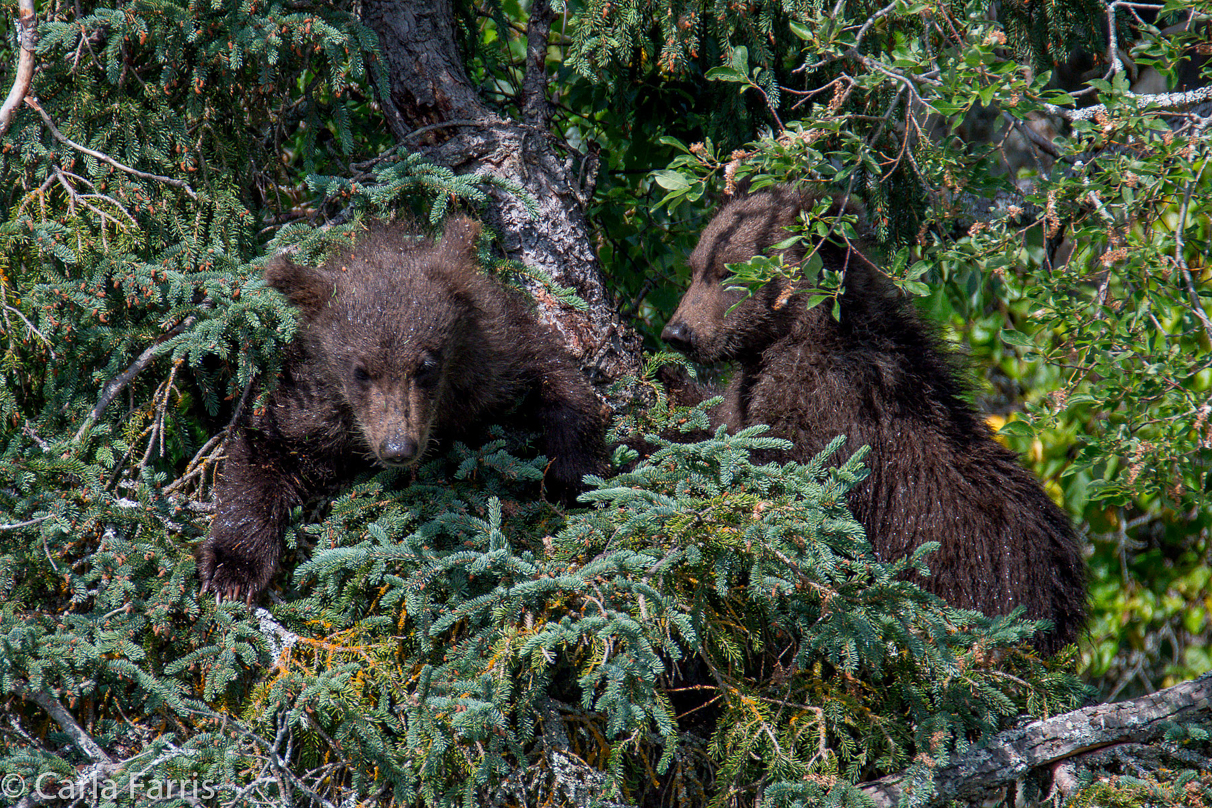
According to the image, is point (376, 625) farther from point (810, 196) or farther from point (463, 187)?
point (810, 196)

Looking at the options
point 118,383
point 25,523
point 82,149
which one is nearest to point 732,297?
point 118,383

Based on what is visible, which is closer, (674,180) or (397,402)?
(397,402)

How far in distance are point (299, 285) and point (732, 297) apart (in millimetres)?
1744

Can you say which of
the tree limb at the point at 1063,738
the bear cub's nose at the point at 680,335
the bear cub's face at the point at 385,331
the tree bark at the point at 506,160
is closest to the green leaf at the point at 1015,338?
the tree limb at the point at 1063,738

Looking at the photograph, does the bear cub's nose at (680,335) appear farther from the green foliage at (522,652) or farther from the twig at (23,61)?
the twig at (23,61)

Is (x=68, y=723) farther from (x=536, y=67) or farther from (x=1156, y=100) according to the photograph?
(x=1156, y=100)

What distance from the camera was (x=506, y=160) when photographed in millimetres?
3766

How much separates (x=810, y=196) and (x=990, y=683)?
2200 mm

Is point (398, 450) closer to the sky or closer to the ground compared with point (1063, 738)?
closer to the sky

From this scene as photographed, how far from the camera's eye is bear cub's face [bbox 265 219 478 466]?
3.01 metres

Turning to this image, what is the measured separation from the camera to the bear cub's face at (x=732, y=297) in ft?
12.8
